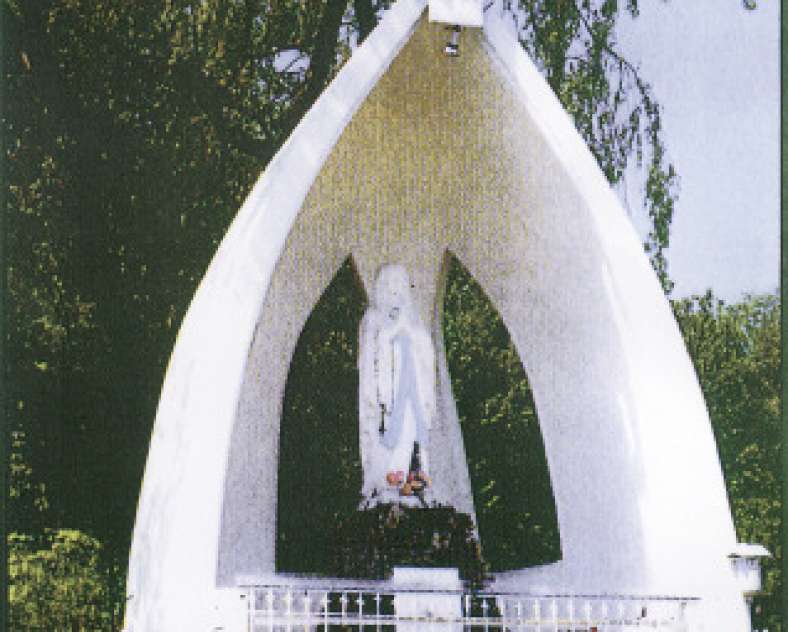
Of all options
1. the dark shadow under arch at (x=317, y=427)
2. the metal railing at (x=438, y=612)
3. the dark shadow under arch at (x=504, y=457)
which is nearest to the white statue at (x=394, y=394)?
the metal railing at (x=438, y=612)

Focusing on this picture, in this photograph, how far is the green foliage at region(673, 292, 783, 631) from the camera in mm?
15094

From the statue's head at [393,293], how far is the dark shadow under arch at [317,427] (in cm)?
184

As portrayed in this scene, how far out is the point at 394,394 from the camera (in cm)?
1055

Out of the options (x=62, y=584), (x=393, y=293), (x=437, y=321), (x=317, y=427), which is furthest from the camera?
(x=62, y=584)

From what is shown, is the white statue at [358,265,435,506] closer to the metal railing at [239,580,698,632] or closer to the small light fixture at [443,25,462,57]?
the metal railing at [239,580,698,632]

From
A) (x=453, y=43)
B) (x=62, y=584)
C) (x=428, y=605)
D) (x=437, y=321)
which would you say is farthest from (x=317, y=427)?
(x=453, y=43)

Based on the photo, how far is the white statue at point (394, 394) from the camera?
1050cm

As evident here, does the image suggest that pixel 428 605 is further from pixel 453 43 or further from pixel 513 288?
pixel 453 43

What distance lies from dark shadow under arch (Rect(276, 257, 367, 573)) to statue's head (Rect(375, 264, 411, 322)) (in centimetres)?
184

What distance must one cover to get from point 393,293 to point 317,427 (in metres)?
2.52

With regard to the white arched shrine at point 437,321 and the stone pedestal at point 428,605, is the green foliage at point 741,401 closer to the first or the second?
the white arched shrine at point 437,321

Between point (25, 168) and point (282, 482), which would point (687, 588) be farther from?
point (25, 168)

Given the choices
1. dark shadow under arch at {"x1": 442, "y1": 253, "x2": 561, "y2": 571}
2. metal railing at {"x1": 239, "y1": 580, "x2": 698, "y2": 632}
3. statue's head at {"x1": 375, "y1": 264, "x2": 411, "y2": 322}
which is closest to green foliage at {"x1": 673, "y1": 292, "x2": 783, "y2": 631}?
dark shadow under arch at {"x1": 442, "y1": 253, "x2": 561, "y2": 571}

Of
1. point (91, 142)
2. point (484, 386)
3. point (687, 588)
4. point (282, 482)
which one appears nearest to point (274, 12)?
point (91, 142)
